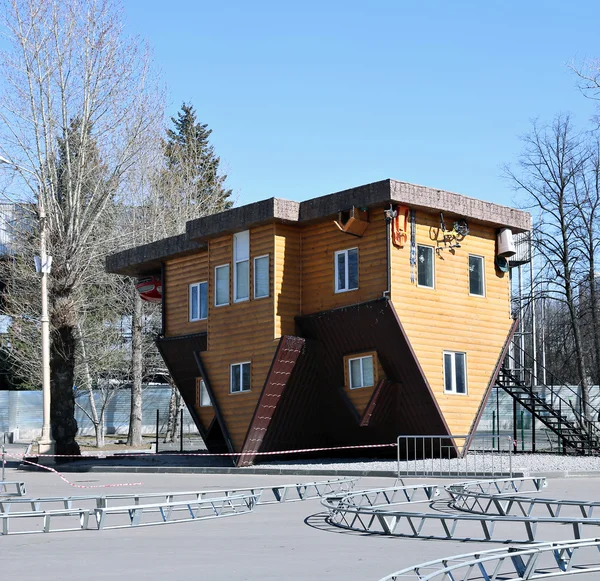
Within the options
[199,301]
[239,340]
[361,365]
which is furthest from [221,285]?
[361,365]

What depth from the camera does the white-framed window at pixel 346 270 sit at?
27.0 metres

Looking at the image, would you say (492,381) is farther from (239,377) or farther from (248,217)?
(248,217)

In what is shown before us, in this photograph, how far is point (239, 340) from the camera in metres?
28.9

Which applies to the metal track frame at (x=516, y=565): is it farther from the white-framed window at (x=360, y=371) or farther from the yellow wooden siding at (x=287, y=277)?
the yellow wooden siding at (x=287, y=277)

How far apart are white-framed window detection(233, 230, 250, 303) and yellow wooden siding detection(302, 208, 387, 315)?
5.59 ft

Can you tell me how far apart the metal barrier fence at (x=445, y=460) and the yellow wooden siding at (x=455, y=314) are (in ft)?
1.72

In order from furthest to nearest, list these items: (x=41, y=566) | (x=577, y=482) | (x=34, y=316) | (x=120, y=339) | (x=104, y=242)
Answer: (x=120, y=339), (x=34, y=316), (x=104, y=242), (x=577, y=482), (x=41, y=566)

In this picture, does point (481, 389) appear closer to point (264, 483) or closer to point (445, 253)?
point (445, 253)

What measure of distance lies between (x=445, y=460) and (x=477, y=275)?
5819 millimetres

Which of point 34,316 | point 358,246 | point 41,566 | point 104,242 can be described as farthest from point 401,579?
point 34,316

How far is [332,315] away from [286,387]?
102 inches

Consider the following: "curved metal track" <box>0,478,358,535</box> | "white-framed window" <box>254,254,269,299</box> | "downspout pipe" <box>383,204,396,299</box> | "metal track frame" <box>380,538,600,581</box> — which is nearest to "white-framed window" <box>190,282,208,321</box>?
"white-framed window" <box>254,254,269,299</box>

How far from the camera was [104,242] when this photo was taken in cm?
3659

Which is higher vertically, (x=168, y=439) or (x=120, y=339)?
(x=120, y=339)
